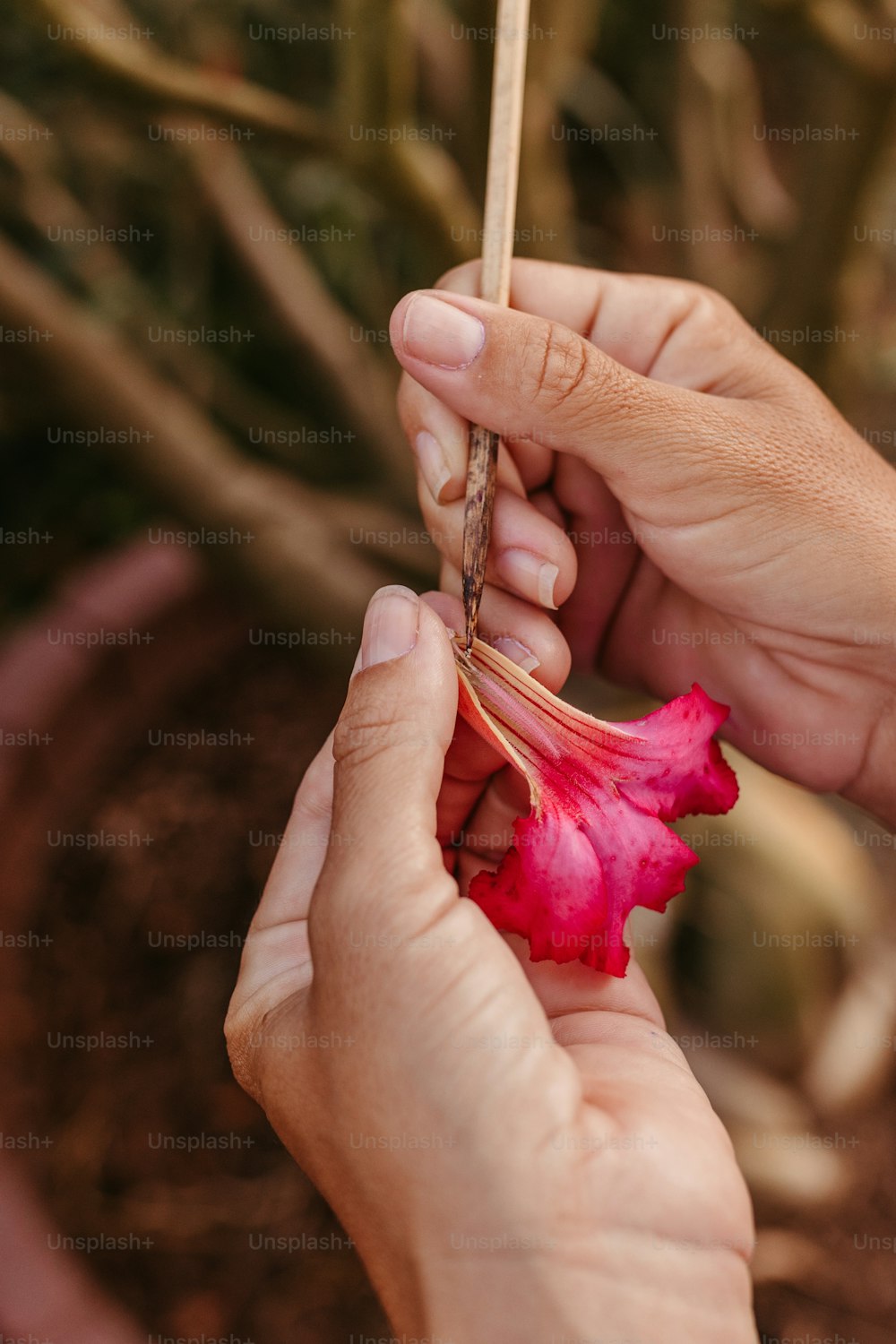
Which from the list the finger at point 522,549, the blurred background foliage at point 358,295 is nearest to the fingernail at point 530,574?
the finger at point 522,549

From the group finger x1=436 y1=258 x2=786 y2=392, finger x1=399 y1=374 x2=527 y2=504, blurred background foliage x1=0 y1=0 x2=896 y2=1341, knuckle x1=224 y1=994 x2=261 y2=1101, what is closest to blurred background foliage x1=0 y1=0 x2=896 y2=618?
blurred background foliage x1=0 y1=0 x2=896 y2=1341

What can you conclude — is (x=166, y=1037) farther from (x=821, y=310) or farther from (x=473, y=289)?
(x=821, y=310)

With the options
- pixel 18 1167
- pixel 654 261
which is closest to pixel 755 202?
pixel 654 261

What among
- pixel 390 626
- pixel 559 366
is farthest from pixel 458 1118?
pixel 559 366

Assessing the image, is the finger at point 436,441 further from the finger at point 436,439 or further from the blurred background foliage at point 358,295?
the blurred background foliage at point 358,295

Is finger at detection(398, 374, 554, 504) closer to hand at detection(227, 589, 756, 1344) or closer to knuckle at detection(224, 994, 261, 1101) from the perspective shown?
hand at detection(227, 589, 756, 1344)

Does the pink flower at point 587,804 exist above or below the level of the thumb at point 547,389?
below

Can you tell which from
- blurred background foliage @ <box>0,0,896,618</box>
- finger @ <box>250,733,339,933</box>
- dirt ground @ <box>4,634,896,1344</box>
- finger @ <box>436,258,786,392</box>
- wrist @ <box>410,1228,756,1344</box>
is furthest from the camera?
dirt ground @ <box>4,634,896,1344</box>
